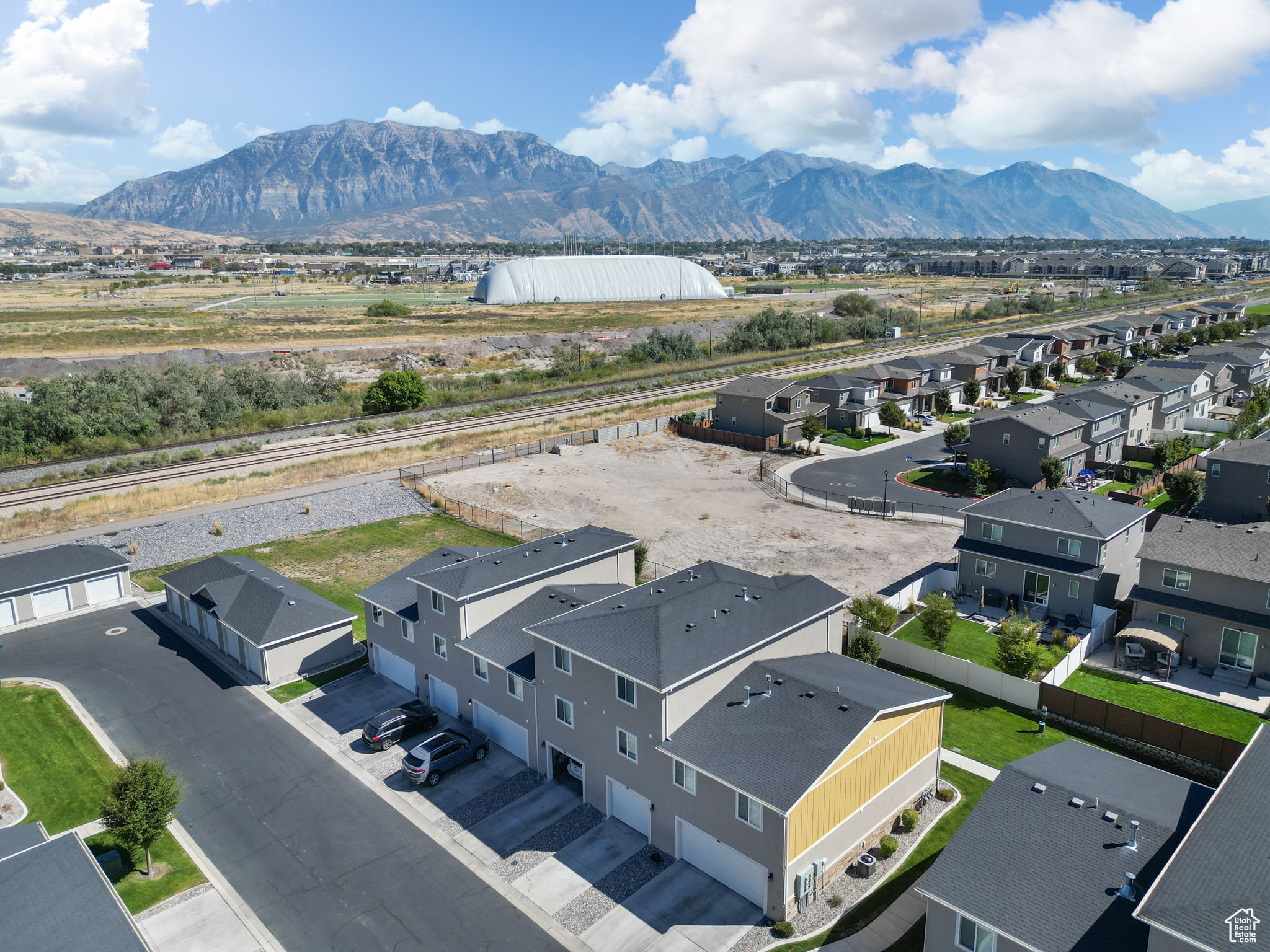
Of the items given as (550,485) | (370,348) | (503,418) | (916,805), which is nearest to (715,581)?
(916,805)

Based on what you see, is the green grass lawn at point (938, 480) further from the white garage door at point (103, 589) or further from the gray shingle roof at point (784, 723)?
the white garage door at point (103, 589)

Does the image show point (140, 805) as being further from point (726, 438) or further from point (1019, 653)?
point (726, 438)

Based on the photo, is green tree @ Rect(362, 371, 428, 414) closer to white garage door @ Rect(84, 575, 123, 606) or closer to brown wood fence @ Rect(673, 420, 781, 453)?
brown wood fence @ Rect(673, 420, 781, 453)

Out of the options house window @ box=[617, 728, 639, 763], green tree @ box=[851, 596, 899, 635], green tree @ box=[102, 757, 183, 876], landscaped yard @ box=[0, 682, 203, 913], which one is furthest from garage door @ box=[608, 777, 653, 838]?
green tree @ box=[851, 596, 899, 635]

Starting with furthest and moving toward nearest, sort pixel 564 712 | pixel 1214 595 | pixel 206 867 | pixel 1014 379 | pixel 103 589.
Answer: pixel 1014 379
pixel 103 589
pixel 1214 595
pixel 564 712
pixel 206 867

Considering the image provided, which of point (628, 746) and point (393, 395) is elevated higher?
point (393, 395)

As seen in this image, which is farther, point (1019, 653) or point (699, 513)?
point (699, 513)

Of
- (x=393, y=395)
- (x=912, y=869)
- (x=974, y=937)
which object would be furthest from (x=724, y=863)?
(x=393, y=395)

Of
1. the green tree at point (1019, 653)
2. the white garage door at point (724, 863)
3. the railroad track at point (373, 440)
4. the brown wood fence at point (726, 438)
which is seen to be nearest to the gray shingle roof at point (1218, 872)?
the white garage door at point (724, 863)
